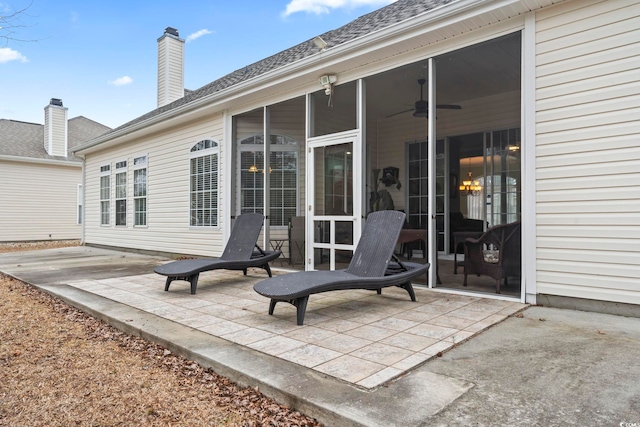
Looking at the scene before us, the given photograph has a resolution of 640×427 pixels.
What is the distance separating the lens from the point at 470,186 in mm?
8055

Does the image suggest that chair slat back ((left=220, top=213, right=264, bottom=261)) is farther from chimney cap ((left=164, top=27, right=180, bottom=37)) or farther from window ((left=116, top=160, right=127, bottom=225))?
chimney cap ((left=164, top=27, right=180, bottom=37))

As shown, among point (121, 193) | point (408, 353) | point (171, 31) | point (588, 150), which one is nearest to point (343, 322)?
point (408, 353)

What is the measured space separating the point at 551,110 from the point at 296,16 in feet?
45.7

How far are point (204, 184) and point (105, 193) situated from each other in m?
5.30

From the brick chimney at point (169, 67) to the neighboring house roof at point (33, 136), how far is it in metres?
4.74

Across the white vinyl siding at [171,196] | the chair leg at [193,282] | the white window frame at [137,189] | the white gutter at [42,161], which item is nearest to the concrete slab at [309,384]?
the chair leg at [193,282]

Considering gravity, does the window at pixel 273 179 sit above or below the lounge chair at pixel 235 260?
above

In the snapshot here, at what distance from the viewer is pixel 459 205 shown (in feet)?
26.7

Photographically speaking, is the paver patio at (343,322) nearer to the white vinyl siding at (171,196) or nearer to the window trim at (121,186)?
the white vinyl siding at (171,196)

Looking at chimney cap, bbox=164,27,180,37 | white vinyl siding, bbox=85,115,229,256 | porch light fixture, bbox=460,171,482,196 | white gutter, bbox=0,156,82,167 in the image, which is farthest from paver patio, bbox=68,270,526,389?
white gutter, bbox=0,156,82,167

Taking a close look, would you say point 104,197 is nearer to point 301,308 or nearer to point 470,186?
point 470,186

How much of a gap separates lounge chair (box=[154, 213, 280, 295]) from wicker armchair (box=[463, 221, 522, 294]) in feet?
8.24

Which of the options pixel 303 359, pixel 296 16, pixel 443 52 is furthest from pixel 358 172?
pixel 296 16

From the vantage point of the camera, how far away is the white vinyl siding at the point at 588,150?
3279 mm
